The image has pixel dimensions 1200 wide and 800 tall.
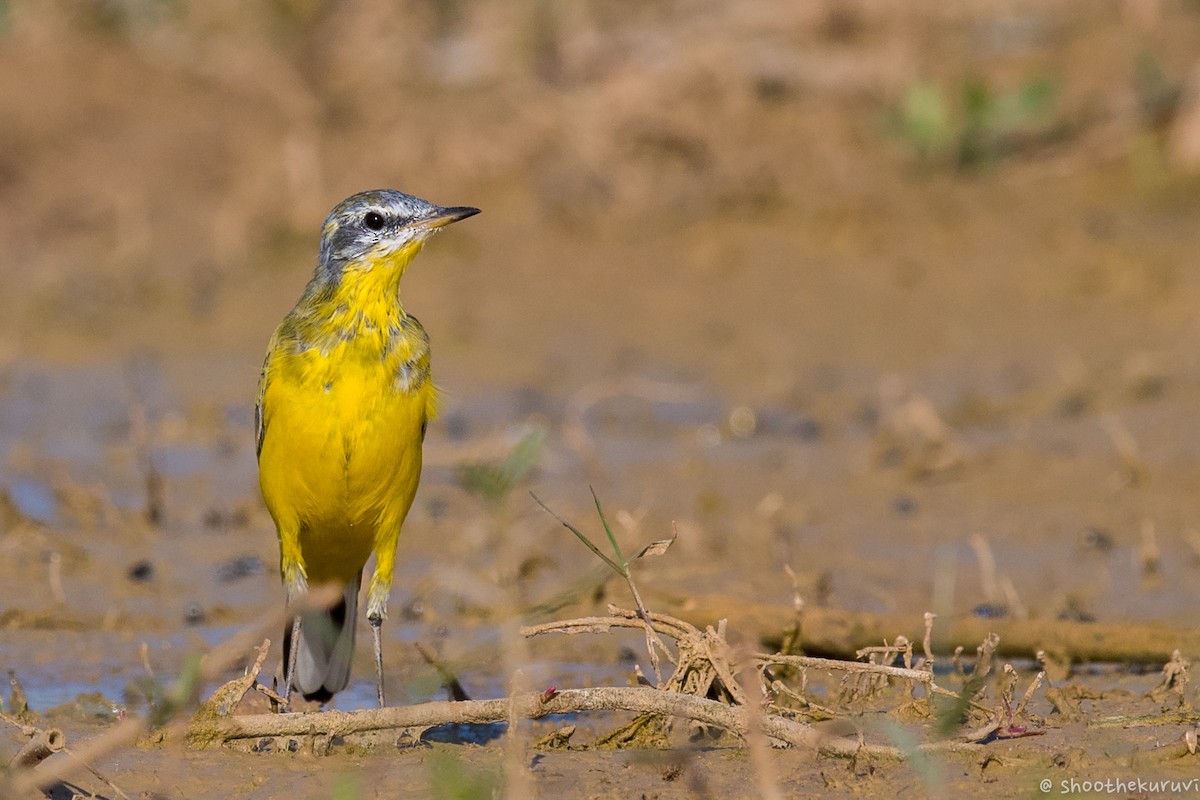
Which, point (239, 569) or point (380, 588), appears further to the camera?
point (239, 569)

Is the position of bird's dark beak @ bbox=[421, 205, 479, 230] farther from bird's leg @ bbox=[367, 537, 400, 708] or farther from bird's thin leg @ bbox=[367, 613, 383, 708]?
bird's thin leg @ bbox=[367, 613, 383, 708]

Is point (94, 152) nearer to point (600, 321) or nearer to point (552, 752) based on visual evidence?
point (600, 321)

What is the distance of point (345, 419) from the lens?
6.47 meters

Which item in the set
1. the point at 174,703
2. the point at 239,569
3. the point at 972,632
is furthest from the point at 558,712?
the point at 239,569

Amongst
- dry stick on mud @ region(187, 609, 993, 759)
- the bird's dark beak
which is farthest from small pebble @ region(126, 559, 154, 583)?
dry stick on mud @ region(187, 609, 993, 759)

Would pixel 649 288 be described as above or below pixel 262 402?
below

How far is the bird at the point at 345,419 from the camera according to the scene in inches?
256

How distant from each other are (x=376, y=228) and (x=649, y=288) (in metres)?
6.69

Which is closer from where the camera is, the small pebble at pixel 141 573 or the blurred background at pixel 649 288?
the small pebble at pixel 141 573

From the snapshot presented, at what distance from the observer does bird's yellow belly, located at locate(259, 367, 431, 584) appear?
Answer: 21.3ft

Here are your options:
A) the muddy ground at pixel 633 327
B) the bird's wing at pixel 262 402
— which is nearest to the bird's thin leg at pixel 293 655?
the muddy ground at pixel 633 327

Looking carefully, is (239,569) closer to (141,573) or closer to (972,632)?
(141,573)

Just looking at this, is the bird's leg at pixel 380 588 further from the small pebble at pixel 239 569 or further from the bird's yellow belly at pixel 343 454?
the small pebble at pixel 239 569

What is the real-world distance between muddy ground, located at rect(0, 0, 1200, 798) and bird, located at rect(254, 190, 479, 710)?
1.37 feet
